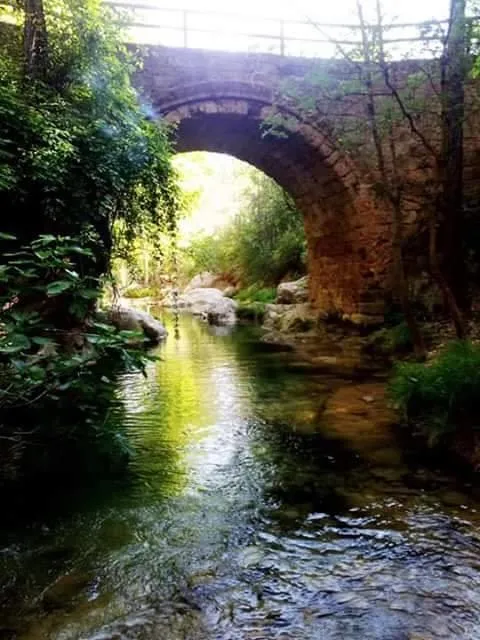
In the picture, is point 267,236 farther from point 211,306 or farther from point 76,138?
point 76,138

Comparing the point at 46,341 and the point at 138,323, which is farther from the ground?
the point at 46,341

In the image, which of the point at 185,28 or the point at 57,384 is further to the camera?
the point at 185,28

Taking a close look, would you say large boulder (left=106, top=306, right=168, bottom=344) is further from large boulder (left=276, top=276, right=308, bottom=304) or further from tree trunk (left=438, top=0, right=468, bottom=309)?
tree trunk (left=438, top=0, right=468, bottom=309)

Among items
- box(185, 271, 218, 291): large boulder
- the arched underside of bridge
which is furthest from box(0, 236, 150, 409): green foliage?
box(185, 271, 218, 291): large boulder

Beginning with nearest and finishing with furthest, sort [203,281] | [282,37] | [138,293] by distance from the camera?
[282,37], [203,281], [138,293]

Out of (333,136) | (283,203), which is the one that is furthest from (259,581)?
(283,203)

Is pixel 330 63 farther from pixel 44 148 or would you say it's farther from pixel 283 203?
pixel 283 203

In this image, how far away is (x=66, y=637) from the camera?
1.88 m

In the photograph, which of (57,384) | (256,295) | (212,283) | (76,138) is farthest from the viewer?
(212,283)

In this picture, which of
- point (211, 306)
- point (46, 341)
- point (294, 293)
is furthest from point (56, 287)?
point (211, 306)

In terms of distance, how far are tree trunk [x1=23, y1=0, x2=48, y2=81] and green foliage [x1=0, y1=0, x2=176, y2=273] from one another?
0.10 meters

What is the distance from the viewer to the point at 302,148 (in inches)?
402

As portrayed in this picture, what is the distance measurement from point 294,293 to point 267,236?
5.97 metres

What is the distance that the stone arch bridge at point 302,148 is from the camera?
30.3 ft
